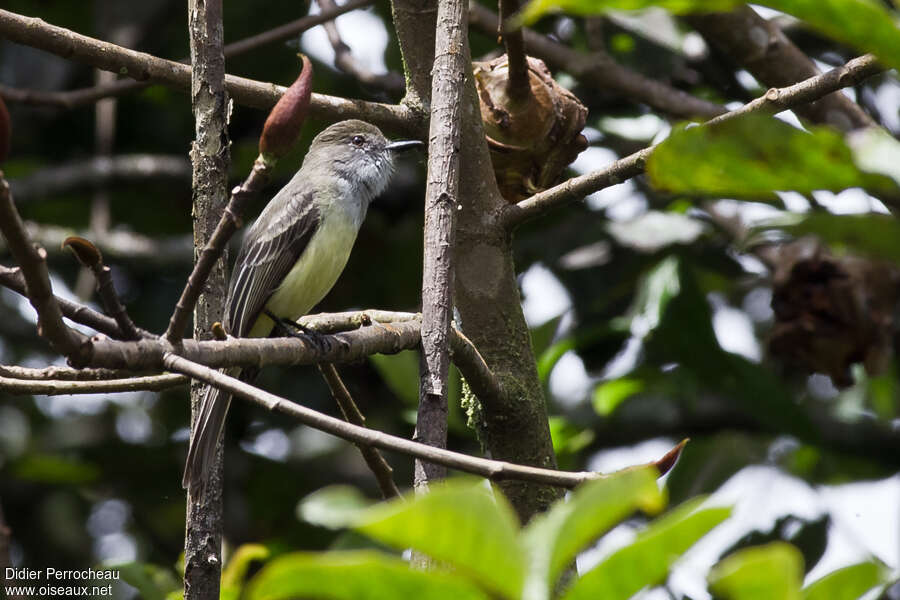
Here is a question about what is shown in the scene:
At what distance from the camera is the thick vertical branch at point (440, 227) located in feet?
7.64

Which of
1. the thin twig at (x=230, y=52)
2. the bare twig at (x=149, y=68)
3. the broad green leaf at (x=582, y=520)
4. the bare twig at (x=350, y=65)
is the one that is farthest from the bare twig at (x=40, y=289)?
the bare twig at (x=350, y=65)

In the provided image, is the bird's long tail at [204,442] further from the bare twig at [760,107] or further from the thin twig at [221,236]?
the bare twig at [760,107]

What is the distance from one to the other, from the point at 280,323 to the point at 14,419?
314cm

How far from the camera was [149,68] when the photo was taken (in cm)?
291

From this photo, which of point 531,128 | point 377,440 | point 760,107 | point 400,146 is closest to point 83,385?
Result: point 377,440

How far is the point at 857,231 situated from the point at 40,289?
46.4 inches

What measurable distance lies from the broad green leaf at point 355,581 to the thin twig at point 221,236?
0.86 meters

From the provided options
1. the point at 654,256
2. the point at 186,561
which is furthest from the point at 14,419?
the point at 186,561

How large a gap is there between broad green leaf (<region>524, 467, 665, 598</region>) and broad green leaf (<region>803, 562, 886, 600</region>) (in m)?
0.18

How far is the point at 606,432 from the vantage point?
542 cm

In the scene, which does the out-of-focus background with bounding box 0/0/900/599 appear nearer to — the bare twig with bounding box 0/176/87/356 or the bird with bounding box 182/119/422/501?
the bird with bounding box 182/119/422/501

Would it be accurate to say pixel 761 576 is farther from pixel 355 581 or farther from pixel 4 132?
pixel 4 132

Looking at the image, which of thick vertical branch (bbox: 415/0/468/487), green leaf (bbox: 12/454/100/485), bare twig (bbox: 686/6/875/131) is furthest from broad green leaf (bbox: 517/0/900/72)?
green leaf (bbox: 12/454/100/485)

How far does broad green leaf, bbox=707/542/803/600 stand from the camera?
838 millimetres
